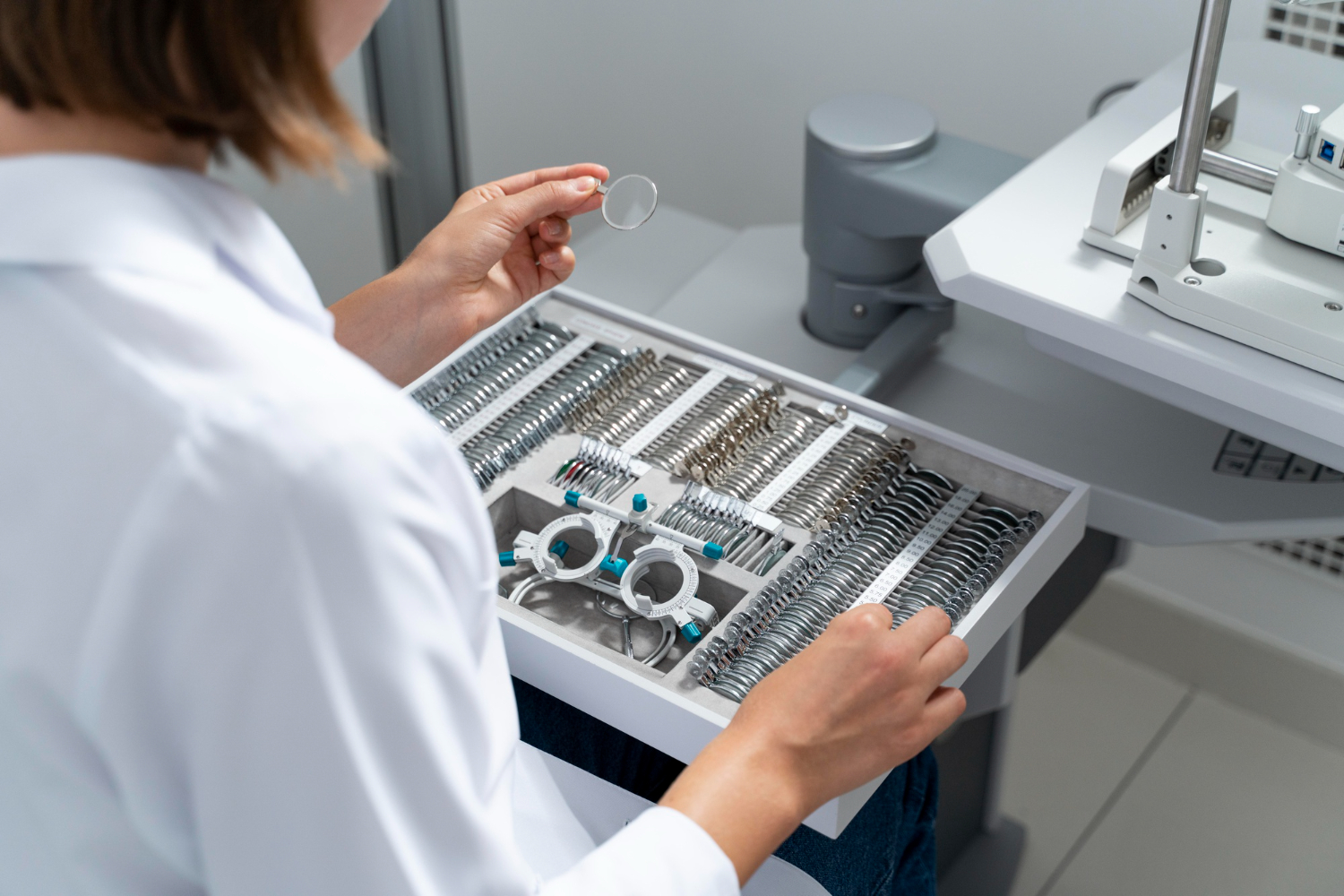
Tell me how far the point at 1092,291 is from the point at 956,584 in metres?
0.30

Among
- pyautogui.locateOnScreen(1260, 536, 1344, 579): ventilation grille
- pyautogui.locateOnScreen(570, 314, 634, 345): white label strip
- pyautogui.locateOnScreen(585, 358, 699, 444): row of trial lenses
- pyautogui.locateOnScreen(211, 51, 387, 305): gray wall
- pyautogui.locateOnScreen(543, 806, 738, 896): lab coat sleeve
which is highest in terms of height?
pyautogui.locateOnScreen(543, 806, 738, 896): lab coat sleeve

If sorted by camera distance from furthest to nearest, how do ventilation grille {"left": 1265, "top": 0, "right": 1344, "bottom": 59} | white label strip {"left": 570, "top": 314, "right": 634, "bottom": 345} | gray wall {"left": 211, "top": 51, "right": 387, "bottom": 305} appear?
gray wall {"left": 211, "top": 51, "right": 387, "bottom": 305} → ventilation grille {"left": 1265, "top": 0, "right": 1344, "bottom": 59} → white label strip {"left": 570, "top": 314, "right": 634, "bottom": 345}

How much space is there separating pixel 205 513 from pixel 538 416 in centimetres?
72

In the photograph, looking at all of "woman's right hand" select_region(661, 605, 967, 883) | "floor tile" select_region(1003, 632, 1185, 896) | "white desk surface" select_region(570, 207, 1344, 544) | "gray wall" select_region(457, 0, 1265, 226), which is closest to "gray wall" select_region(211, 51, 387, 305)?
"gray wall" select_region(457, 0, 1265, 226)

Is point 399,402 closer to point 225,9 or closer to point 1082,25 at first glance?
point 225,9

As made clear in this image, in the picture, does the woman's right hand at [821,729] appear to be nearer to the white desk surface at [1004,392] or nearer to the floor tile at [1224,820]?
the white desk surface at [1004,392]

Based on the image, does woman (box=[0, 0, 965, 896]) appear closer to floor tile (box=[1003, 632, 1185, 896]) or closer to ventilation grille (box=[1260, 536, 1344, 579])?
floor tile (box=[1003, 632, 1185, 896])

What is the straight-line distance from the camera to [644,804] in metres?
0.99

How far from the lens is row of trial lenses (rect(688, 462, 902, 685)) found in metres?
0.98

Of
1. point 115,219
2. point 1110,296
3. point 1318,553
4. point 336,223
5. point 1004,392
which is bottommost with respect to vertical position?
point 1318,553

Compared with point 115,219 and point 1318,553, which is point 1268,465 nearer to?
point 1318,553

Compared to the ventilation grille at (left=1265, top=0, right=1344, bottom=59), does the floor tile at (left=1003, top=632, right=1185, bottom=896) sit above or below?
below

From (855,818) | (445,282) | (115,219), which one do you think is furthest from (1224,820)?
(115,219)

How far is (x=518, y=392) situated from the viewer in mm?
1243
